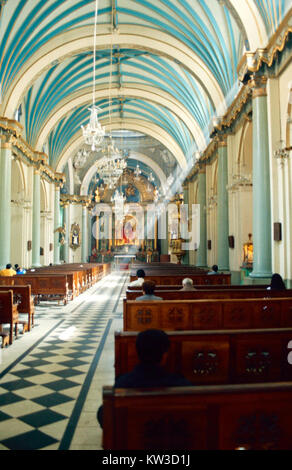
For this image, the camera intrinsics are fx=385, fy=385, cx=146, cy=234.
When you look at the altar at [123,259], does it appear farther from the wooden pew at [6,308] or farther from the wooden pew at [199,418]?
the wooden pew at [199,418]

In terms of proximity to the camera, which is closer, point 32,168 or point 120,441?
point 120,441

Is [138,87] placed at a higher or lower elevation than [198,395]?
higher

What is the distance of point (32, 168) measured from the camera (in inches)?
763

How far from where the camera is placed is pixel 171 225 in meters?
31.7

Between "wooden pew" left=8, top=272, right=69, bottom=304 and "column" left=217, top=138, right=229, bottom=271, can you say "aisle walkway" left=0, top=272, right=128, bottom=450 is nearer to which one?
"wooden pew" left=8, top=272, right=69, bottom=304

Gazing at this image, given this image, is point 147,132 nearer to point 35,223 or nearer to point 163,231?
point 163,231

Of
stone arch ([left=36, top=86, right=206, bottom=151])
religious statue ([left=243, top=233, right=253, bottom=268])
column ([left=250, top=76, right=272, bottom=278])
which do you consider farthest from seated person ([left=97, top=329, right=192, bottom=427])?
stone arch ([left=36, top=86, right=206, bottom=151])

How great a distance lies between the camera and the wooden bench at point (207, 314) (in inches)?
203

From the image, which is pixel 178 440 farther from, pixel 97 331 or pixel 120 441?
pixel 97 331

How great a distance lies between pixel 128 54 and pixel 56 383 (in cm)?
1758

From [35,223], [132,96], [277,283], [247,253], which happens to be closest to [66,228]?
[35,223]

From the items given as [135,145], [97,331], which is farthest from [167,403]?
[135,145]

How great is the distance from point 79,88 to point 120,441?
20.9 meters

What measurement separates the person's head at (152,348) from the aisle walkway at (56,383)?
1.50 m
